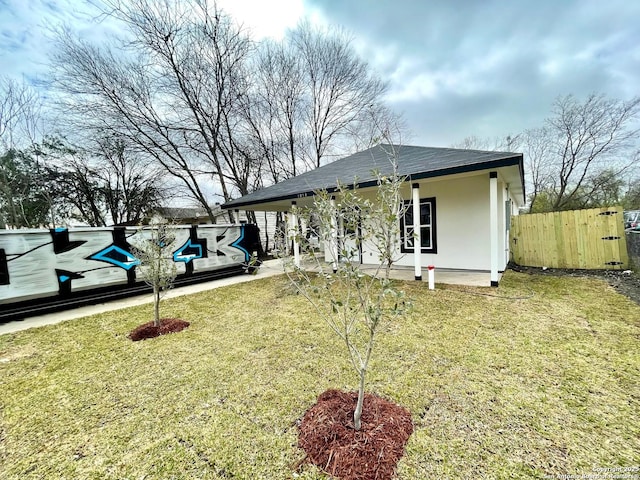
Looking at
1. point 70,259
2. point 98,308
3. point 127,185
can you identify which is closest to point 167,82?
point 127,185

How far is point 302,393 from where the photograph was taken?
230cm

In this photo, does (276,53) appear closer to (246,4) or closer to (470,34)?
(246,4)

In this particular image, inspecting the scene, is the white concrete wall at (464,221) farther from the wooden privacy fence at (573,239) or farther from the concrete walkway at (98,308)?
the concrete walkway at (98,308)

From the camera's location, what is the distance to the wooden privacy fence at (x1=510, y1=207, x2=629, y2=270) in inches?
251

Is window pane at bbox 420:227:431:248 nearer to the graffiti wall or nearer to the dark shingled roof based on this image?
the dark shingled roof

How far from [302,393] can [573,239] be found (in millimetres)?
8291

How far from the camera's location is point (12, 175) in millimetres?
10305

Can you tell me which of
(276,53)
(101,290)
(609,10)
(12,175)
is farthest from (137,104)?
(609,10)

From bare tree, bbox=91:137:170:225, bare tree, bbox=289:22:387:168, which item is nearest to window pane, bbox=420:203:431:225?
bare tree, bbox=289:22:387:168

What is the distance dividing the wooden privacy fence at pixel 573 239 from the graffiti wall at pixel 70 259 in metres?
9.67

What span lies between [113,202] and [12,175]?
3764mm

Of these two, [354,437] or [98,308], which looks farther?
[98,308]

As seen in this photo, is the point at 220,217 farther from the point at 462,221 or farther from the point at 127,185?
the point at 462,221

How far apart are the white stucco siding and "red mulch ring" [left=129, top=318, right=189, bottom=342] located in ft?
15.0
